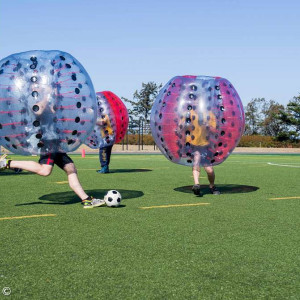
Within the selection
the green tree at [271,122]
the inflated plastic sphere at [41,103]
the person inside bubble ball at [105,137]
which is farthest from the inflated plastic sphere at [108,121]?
the green tree at [271,122]

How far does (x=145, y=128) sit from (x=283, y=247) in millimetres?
39967

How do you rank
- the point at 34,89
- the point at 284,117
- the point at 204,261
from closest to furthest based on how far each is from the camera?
the point at 204,261 → the point at 34,89 → the point at 284,117

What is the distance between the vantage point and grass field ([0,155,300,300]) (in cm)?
349

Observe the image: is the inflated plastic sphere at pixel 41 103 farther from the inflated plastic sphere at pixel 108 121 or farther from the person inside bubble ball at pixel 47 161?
the inflated plastic sphere at pixel 108 121

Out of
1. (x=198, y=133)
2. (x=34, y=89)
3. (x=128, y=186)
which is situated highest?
(x=34, y=89)

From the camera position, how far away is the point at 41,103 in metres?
6.66

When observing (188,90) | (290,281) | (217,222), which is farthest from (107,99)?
(290,281)

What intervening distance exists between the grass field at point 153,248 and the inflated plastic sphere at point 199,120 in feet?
2.74

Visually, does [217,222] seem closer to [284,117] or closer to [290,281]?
[290,281]

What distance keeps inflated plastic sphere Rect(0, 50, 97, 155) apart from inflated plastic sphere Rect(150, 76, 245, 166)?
6.16ft

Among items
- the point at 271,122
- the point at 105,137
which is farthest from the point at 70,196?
the point at 271,122

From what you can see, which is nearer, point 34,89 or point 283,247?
point 283,247

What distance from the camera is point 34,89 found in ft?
21.9

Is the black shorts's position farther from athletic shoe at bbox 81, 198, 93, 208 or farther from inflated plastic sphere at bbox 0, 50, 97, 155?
athletic shoe at bbox 81, 198, 93, 208
